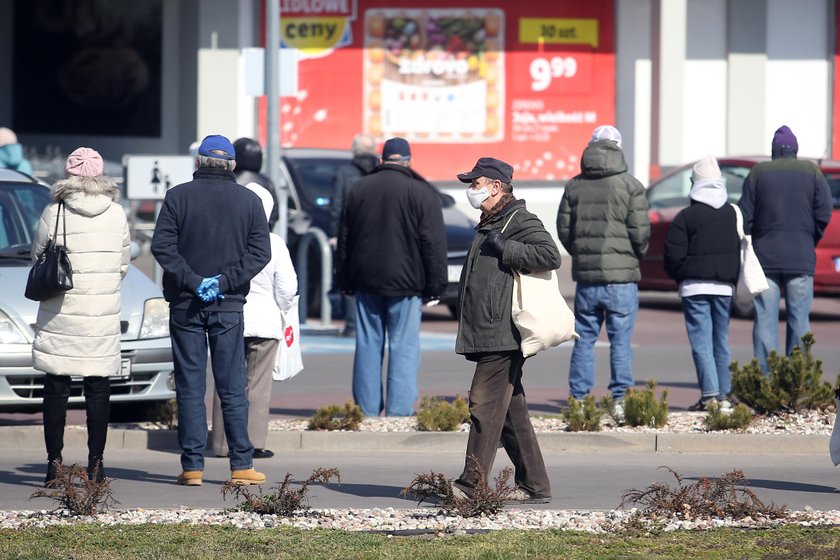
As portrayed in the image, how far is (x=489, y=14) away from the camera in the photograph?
2469cm

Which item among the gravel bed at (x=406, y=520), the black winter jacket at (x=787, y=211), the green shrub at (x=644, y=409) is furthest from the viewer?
the black winter jacket at (x=787, y=211)

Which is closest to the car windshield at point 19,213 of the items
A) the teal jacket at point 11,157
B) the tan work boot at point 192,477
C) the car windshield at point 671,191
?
the tan work boot at point 192,477

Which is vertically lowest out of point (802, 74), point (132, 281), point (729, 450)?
point (729, 450)

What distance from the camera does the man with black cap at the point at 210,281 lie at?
8.37 meters

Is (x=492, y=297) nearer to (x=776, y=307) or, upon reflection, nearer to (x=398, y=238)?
(x=398, y=238)

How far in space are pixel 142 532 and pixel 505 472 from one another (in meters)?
1.65

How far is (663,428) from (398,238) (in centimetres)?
207

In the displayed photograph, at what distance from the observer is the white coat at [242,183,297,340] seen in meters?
9.38

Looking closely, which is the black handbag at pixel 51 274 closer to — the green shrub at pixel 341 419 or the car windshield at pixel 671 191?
the green shrub at pixel 341 419

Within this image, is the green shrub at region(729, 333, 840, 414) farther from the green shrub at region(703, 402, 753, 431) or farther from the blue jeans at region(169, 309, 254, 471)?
the blue jeans at region(169, 309, 254, 471)

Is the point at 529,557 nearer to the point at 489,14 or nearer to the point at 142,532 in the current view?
the point at 142,532

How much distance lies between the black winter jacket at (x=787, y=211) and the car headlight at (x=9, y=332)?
5.19 meters

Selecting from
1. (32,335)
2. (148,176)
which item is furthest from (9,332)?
(148,176)

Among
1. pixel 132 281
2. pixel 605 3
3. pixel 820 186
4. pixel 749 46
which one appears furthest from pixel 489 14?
pixel 132 281
